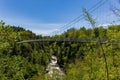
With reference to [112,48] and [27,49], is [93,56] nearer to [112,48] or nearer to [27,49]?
[112,48]

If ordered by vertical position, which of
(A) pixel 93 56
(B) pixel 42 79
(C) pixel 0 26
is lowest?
(B) pixel 42 79

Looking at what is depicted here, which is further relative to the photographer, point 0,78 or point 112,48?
point 0,78

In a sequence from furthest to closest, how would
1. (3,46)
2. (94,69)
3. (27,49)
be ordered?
(27,49) → (94,69) → (3,46)

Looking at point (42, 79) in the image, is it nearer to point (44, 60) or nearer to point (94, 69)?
point (94, 69)

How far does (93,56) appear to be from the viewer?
16578 millimetres

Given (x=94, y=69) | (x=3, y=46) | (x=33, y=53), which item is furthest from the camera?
(x=33, y=53)

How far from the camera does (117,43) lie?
1170 cm

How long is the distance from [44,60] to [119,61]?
35996 mm

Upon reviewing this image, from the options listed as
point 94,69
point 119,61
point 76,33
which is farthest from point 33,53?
point 119,61

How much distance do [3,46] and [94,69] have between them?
4.68 meters

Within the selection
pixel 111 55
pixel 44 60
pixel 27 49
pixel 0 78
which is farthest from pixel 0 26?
pixel 27 49

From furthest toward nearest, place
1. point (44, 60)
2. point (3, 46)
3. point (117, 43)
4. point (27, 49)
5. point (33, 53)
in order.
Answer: point (27, 49) < point (33, 53) < point (44, 60) < point (3, 46) < point (117, 43)

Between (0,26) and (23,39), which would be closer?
(0,26)

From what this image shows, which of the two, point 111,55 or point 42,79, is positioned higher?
point 111,55
